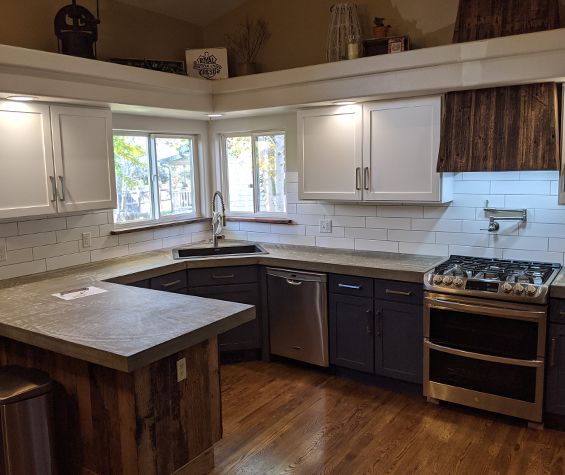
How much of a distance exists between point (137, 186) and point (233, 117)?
3.39 feet

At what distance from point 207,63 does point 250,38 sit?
464 millimetres

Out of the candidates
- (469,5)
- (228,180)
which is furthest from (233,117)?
(469,5)

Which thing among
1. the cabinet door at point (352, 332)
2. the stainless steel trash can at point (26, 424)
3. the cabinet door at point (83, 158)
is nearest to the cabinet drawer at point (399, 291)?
the cabinet door at point (352, 332)

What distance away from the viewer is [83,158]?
11.3 feet

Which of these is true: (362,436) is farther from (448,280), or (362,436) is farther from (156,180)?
(156,180)

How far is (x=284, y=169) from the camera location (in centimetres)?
450

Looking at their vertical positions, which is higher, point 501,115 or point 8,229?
point 501,115

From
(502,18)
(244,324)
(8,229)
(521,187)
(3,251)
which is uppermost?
Answer: (502,18)

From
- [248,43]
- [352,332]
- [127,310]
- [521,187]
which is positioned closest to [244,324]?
[352,332]

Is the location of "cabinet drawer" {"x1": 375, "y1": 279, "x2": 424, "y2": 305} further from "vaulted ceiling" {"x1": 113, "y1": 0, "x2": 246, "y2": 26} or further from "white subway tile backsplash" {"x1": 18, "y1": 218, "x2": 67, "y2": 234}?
"vaulted ceiling" {"x1": 113, "y1": 0, "x2": 246, "y2": 26}

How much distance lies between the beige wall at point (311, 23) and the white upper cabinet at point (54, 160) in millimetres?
1525

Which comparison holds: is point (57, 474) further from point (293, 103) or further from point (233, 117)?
point (233, 117)

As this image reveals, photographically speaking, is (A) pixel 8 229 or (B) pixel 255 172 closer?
(A) pixel 8 229

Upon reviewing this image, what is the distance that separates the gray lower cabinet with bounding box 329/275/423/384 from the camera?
340cm
